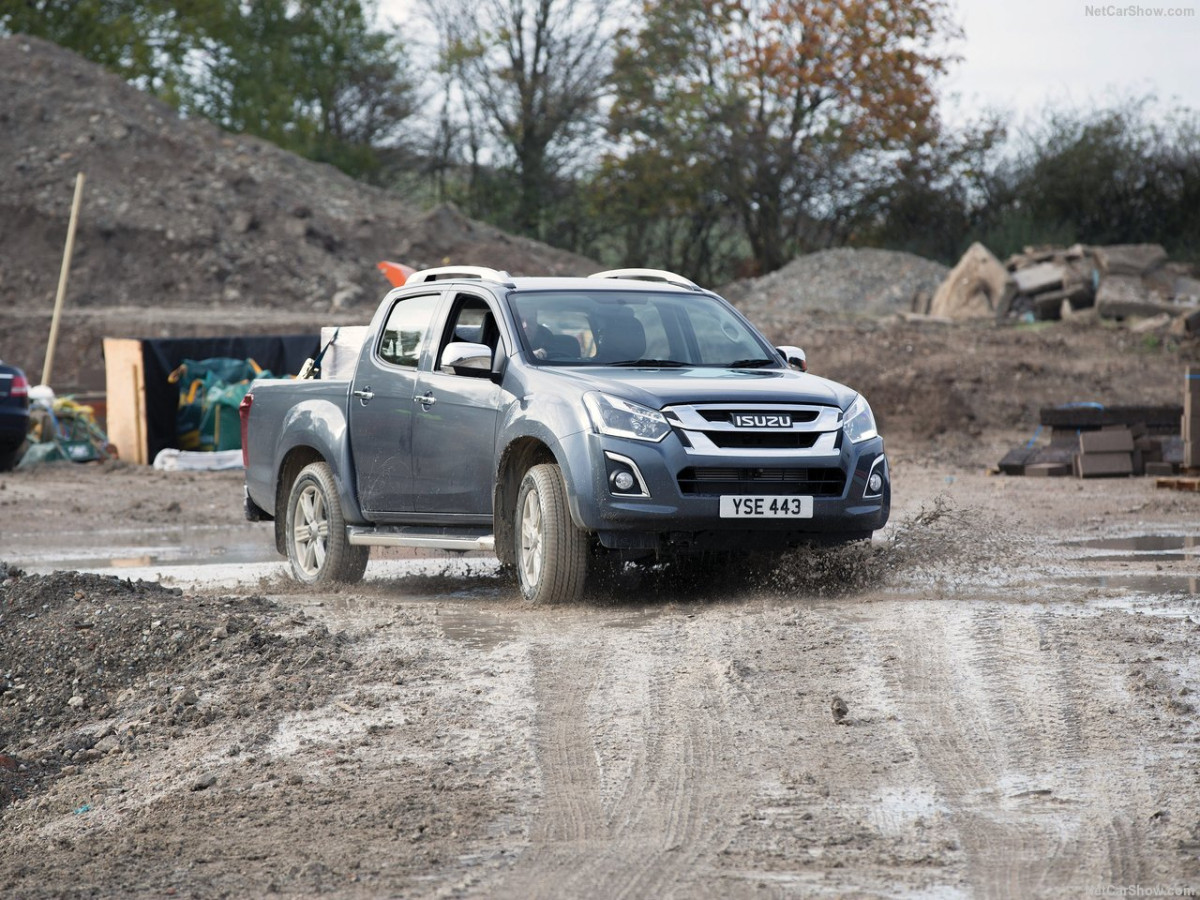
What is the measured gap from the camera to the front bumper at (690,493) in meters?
8.33

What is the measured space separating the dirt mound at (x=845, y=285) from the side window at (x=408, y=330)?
26.8 m

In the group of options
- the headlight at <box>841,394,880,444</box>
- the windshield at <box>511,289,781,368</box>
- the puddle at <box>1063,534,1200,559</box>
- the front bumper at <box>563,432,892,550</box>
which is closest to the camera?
the front bumper at <box>563,432,892,550</box>

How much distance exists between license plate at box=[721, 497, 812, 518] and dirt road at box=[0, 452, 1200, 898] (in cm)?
46

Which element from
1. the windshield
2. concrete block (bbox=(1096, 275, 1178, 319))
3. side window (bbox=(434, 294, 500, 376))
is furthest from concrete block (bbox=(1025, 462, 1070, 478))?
concrete block (bbox=(1096, 275, 1178, 319))

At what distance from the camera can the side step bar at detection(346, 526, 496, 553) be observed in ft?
31.0

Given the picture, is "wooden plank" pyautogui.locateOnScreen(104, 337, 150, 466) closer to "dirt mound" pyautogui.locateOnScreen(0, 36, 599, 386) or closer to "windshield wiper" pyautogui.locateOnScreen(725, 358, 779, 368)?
"dirt mound" pyautogui.locateOnScreen(0, 36, 599, 386)

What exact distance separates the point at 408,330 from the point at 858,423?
3020 millimetres

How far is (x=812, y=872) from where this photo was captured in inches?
178

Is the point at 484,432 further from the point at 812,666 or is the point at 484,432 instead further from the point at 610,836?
the point at 610,836

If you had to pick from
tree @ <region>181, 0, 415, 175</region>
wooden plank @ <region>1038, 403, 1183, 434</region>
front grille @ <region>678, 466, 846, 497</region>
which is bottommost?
wooden plank @ <region>1038, 403, 1183, 434</region>

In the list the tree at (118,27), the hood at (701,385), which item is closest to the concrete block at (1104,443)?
the hood at (701,385)

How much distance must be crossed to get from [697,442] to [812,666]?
1924 mm

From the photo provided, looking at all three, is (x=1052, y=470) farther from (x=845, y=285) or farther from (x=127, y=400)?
(x=845, y=285)

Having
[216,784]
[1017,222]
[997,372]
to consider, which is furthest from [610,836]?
[1017,222]
